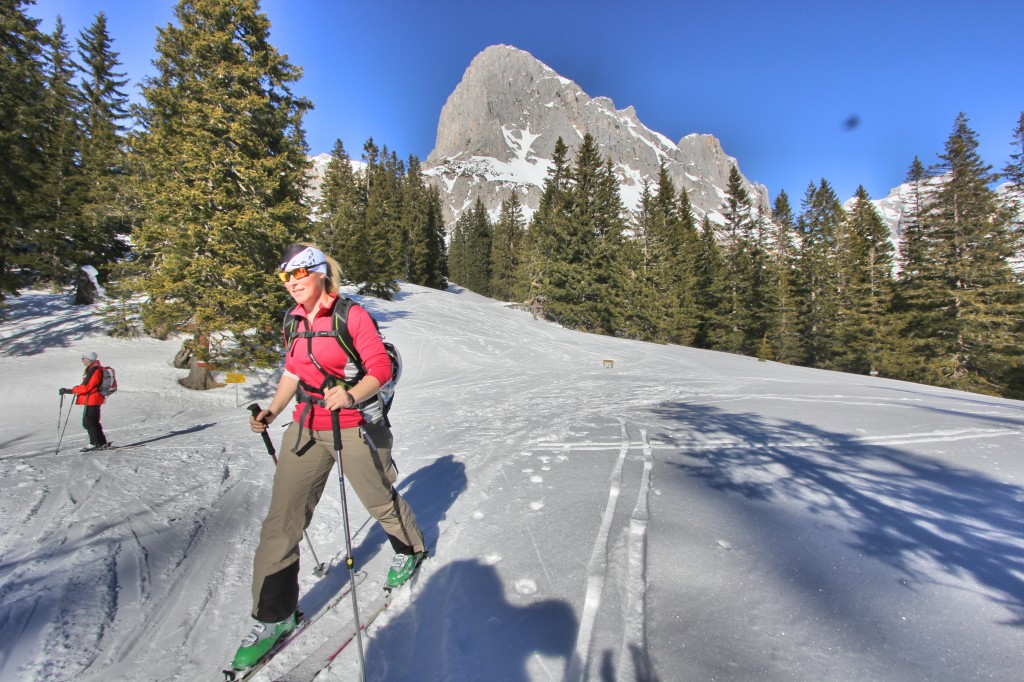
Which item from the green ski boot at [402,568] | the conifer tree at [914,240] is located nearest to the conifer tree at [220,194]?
the green ski boot at [402,568]

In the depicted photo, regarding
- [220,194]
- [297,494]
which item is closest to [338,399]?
[297,494]

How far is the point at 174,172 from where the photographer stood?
1164cm

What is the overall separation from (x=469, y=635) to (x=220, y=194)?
1242cm

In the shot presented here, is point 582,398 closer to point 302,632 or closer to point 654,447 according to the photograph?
point 654,447

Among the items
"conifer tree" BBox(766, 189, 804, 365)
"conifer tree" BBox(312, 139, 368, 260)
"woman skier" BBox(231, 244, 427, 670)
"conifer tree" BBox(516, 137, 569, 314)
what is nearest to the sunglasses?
"woman skier" BBox(231, 244, 427, 670)

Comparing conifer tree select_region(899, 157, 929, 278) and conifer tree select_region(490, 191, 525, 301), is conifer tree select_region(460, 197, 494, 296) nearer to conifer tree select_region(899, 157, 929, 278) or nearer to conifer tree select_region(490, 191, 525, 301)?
conifer tree select_region(490, 191, 525, 301)

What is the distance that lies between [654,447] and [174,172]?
46.7 feet

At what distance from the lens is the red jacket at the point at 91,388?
7.06 metres

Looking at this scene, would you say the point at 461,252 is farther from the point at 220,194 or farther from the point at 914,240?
the point at 220,194

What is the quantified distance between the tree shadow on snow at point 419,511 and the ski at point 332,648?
39cm

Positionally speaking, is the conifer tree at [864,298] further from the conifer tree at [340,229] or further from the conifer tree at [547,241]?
the conifer tree at [340,229]

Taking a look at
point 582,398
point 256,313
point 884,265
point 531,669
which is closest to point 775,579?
point 531,669

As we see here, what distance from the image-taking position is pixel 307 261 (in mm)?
2627

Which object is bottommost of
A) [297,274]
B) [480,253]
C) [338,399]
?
[338,399]
